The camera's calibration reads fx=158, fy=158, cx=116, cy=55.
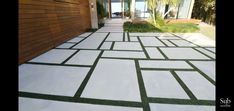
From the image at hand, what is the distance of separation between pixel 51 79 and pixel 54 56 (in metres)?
1.41

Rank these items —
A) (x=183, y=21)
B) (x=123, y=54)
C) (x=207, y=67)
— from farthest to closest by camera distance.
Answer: (x=183, y=21), (x=123, y=54), (x=207, y=67)

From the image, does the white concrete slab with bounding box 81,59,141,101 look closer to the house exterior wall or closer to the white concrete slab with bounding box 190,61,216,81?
the white concrete slab with bounding box 190,61,216,81

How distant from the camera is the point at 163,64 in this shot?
336 centimetres

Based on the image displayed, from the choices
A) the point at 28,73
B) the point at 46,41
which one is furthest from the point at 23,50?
the point at 46,41

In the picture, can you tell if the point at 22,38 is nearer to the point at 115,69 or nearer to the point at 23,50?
the point at 23,50

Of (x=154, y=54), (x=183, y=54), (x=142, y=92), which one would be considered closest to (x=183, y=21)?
(x=183, y=54)

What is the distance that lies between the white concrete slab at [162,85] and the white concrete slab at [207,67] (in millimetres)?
717

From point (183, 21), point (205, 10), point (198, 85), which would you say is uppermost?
point (205, 10)

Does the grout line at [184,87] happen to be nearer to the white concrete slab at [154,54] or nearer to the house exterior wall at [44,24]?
the white concrete slab at [154,54]

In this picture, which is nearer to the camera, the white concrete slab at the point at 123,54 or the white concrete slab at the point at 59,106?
the white concrete slab at the point at 59,106

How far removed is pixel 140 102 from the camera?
197cm

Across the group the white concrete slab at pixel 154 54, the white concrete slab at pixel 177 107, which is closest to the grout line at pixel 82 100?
the white concrete slab at pixel 177 107

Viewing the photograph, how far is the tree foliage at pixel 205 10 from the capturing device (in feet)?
34.4

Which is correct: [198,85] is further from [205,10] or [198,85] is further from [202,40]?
[205,10]
